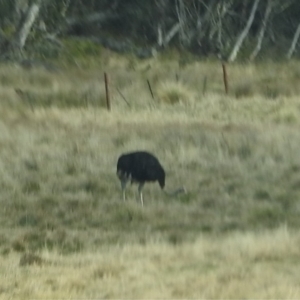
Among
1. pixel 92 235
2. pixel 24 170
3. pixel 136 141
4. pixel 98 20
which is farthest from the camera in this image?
pixel 98 20

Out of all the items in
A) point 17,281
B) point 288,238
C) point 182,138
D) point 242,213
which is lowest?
point 182,138

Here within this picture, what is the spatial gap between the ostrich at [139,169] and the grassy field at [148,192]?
1.14 feet

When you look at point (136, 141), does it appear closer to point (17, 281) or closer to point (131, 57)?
point (17, 281)

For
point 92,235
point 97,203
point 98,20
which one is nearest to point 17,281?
point 92,235

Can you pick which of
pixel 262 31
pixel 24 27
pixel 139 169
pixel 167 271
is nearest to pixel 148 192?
pixel 139 169

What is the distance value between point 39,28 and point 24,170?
1357 centimetres

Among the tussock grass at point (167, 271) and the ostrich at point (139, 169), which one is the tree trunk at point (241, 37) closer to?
the ostrich at point (139, 169)

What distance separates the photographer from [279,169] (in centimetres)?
1387

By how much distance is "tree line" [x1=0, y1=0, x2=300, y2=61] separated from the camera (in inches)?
1118

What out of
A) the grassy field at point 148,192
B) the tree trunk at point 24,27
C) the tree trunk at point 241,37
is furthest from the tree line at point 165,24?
the grassy field at point 148,192

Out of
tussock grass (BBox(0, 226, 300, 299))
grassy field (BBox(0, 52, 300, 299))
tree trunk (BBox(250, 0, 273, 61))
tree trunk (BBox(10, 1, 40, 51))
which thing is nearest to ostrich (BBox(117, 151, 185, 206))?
grassy field (BBox(0, 52, 300, 299))

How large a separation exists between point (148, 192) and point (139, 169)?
2.63ft

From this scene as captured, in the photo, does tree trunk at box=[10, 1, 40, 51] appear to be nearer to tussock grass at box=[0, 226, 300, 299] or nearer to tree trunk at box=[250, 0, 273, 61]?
tree trunk at box=[250, 0, 273, 61]

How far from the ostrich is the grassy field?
347 millimetres
